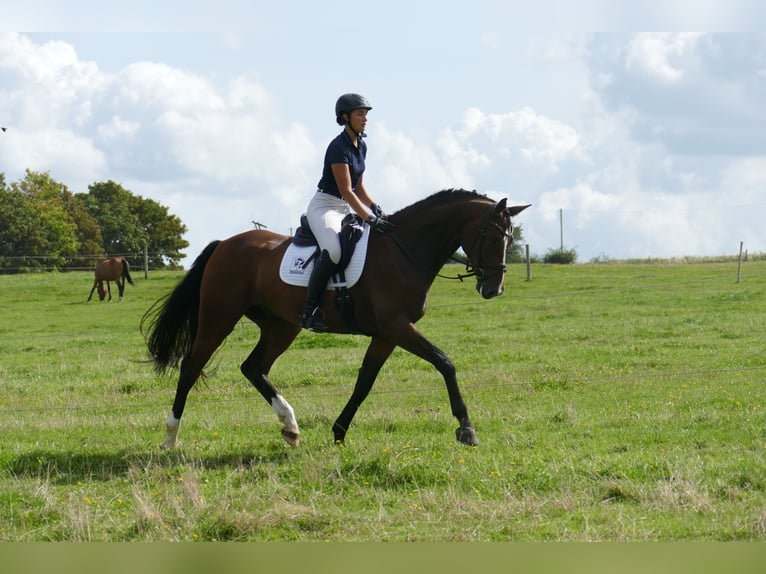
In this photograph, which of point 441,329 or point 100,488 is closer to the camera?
point 100,488

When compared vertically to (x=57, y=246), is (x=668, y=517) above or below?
below

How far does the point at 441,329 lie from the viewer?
24.0 m

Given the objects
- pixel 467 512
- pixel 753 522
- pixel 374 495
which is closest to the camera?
pixel 753 522

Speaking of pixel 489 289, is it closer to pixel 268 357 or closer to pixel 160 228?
pixel 268 357

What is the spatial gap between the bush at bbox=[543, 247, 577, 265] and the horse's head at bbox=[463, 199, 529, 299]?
48888mm

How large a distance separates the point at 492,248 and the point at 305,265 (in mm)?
1969

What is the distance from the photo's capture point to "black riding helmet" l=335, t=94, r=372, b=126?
8867 millimetres

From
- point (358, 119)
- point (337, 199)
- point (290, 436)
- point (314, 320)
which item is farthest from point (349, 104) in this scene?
point (290, 436)

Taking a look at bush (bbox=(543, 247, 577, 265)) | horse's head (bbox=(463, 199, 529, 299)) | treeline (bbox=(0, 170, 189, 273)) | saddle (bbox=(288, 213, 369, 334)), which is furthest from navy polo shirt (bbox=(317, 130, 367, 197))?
treeline (bbox=(0, 170, 189, 273))

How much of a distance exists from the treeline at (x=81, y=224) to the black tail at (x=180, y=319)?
5759 cm

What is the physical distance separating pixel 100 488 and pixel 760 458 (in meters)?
5.68

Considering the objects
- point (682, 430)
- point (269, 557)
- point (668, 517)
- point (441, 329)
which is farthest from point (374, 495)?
point (441, 329)

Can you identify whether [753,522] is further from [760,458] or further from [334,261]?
[334,261]

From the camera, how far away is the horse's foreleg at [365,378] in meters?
9.08
